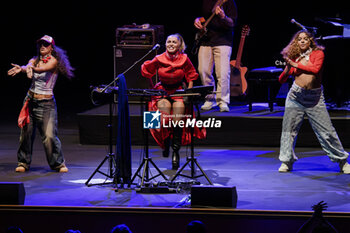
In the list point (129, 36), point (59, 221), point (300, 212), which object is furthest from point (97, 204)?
point (129, 36)

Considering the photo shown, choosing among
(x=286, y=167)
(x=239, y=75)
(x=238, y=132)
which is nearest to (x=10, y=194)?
(x=286, y=167)

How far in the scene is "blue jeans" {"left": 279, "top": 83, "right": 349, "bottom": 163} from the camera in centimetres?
761

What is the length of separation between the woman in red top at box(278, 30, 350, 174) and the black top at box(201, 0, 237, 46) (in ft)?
7.13

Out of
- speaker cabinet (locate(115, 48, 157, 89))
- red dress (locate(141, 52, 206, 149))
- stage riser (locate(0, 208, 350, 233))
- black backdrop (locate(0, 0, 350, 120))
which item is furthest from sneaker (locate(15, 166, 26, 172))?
black backdrop (locate(0, 0, 350, 120))

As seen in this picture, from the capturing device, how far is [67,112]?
1249 centimetres

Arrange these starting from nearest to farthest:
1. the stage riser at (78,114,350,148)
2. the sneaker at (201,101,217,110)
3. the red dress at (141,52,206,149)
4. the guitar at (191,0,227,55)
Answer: the red dress at (141,52,206,149) < the stage riser at (78,114,350,148) < the guitar at (191,0,227,55) < the sneaker at (201,101,217,110)

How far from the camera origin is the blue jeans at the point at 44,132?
7758 mm

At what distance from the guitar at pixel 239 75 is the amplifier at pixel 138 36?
134 cm

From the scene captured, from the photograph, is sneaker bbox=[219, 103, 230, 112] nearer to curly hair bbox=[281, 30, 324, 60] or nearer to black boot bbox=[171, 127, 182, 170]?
black boot bbox=[171, 127, 182, 170]

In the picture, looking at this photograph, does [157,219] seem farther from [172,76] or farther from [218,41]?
[218,41]

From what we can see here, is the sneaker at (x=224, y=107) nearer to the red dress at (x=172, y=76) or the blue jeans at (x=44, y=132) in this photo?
the red dress at (x=172, y=76)

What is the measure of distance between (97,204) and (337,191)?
2546 millimetres

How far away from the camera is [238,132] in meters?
9.48

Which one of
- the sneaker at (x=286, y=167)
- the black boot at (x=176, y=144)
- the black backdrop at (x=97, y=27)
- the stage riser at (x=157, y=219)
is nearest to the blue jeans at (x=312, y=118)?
the sneaker at (x=286, y=167)
